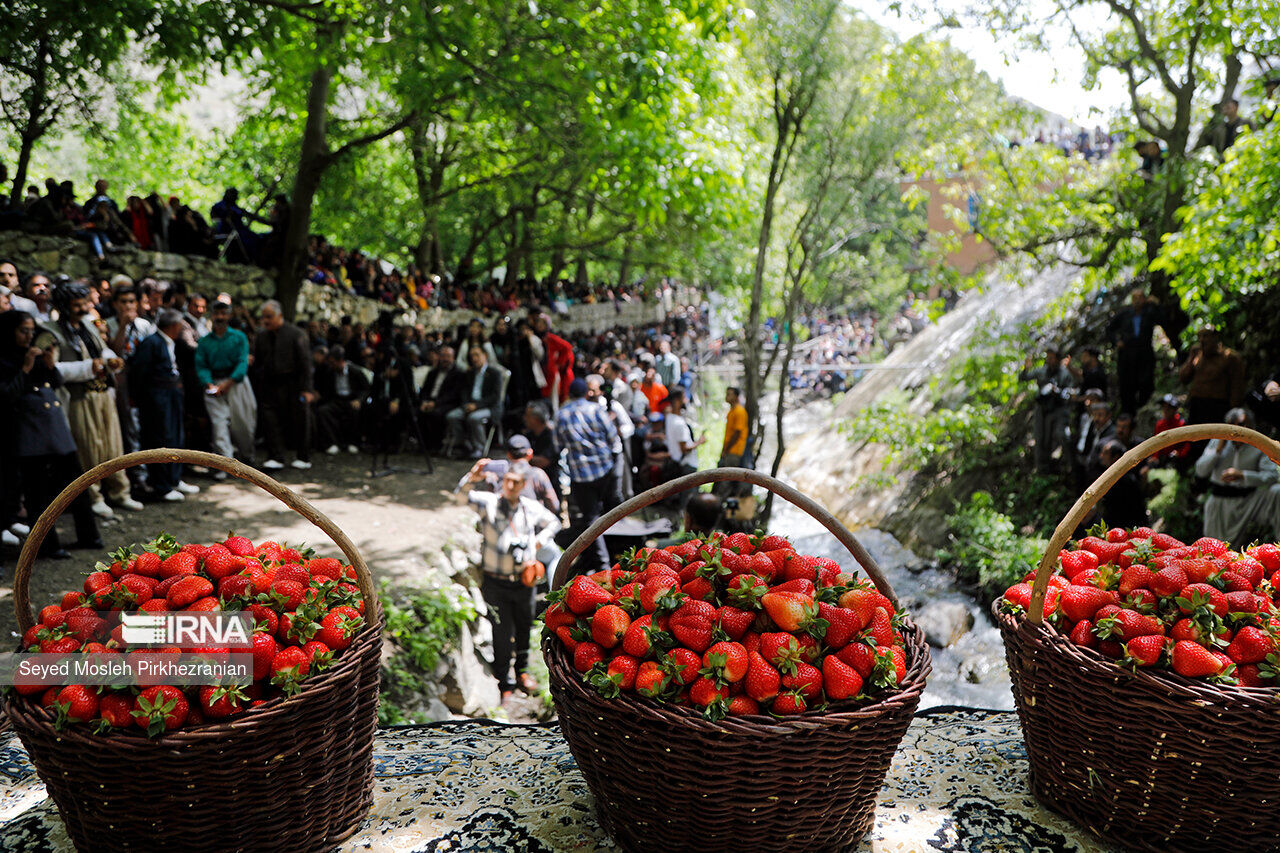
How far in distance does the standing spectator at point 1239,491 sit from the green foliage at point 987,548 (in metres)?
1.84

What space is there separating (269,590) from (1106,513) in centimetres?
704

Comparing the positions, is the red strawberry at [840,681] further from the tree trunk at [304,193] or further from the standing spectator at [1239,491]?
the tree trunk at [304,193]

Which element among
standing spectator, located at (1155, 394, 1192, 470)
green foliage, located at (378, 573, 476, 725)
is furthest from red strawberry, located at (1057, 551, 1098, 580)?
green foliage, located at (378, 573, 476, 725)

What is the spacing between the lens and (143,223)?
9.87 metres

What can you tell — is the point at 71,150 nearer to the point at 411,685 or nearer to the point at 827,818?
the point at 411,685

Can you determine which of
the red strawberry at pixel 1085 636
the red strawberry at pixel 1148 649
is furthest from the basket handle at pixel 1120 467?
the red strawberry at pixel 1148 649

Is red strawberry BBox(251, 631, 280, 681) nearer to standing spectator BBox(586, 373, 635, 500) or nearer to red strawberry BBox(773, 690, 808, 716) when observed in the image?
red strawberry BBox(773, 690, 808, 716)

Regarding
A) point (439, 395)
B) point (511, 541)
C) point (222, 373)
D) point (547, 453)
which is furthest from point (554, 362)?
point (511, 541)

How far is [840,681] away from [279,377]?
706cm

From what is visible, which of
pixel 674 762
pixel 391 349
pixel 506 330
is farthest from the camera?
pixel 506 330

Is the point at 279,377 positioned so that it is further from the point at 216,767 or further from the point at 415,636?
the point at 216,767

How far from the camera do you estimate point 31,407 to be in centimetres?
470

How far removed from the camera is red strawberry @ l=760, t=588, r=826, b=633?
1.91 meters

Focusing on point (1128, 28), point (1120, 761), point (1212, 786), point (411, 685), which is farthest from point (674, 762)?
point (1128, 28)
